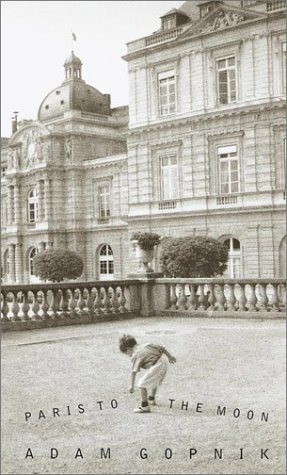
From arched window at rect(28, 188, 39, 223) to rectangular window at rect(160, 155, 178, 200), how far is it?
0.71 m

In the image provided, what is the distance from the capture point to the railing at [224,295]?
3416 millimetres

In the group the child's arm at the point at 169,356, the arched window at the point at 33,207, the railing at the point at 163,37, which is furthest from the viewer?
the railing at the point at 163,37

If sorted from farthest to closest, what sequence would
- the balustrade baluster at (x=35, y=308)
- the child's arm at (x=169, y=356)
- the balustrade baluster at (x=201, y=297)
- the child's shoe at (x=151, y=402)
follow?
the balustrade baluster at (x=35, y=308) → the balustrade baluster at (x=201, y=297) → the child's arm at (x=169, y=356) → the child's shoe at (x=151, y=402)

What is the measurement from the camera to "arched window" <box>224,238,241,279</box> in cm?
324

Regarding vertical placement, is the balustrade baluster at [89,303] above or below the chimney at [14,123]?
below

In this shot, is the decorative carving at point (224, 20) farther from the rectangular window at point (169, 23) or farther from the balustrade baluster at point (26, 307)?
the balustrade baluster at point (26, 307)

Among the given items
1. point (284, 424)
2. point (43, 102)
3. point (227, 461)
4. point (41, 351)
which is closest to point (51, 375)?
point (41, 351)

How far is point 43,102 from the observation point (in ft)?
11.1

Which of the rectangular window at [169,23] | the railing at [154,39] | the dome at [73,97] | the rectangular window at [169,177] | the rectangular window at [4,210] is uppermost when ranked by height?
the rectangular window at [169,23]

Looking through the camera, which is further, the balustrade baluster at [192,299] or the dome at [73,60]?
the balustrade baluster at [192,299]

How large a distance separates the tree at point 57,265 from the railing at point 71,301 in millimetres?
60

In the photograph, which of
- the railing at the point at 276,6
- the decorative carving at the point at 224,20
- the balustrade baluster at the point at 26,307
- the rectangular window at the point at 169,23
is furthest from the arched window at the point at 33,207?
the railing at the point at 276,6

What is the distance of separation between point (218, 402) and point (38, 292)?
1308 millimetres

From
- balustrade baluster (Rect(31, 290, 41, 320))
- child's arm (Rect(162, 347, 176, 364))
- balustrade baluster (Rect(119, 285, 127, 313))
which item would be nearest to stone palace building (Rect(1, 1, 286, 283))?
balustrade baluster (Rect(119, 285, 127, 313))
